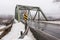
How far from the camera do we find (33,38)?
1779 millimetres

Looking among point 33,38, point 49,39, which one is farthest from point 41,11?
point 49,39

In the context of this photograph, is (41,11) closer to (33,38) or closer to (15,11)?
(15,11)

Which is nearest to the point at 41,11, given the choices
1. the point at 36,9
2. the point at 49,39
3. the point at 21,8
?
the point at 36,9

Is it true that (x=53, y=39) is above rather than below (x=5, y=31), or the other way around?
above

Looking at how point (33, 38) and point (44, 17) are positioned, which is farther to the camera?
point (44, 17)

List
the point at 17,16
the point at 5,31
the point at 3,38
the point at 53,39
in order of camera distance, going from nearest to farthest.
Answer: the point at 53,39 < the point at 3,38 < the point at 5,31 < the point at 17,16

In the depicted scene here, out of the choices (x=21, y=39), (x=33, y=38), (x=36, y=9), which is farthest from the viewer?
(x=36, y=9)

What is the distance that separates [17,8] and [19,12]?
16cm

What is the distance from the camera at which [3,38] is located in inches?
84.3

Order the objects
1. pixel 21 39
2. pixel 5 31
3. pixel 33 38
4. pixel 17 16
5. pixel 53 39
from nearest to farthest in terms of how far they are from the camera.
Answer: pixel 53 39 → pixel 21 39 → pixel 33 38 → pixel 5 31 → pixel 17 16

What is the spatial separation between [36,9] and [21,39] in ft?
17.4

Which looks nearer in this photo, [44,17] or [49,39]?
[49,39]

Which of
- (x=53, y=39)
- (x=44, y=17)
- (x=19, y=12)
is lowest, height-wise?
(x=44, y=17)

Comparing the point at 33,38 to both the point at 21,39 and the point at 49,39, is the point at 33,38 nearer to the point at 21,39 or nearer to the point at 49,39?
the point at 21,39
